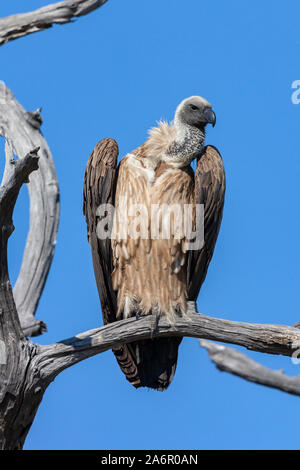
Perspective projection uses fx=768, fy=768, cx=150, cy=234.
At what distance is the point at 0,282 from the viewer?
517 cm

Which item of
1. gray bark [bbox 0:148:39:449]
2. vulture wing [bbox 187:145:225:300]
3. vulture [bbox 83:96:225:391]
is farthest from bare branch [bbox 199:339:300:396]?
vulture wing [bbox 187:145:225:300]

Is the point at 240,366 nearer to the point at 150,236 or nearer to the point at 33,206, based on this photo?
the point at 33,206

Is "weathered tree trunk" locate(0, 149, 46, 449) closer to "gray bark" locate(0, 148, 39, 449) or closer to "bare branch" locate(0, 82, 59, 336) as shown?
"gray bark" locate(0, 148, 39, 449)

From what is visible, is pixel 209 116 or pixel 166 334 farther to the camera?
pixel 209 116

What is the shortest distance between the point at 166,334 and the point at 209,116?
2.12 metres

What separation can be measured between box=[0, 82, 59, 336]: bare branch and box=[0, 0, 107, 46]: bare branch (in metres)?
0.44

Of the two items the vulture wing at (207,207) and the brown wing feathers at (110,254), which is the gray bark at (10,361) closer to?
the brown wing feathers at (110,254)

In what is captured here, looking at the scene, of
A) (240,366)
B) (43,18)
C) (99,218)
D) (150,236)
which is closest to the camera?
(240,366)

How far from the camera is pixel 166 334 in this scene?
630 centimetres

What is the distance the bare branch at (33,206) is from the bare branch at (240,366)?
2037 mm

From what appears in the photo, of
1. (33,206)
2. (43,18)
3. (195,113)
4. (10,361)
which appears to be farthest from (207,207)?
(10,361)

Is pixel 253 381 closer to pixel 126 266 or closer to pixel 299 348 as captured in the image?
pixel 299 348

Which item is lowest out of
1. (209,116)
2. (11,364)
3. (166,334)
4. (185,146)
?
(11,364)

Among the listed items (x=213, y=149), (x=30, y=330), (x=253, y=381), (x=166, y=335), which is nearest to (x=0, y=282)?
(x=30, y=330)
